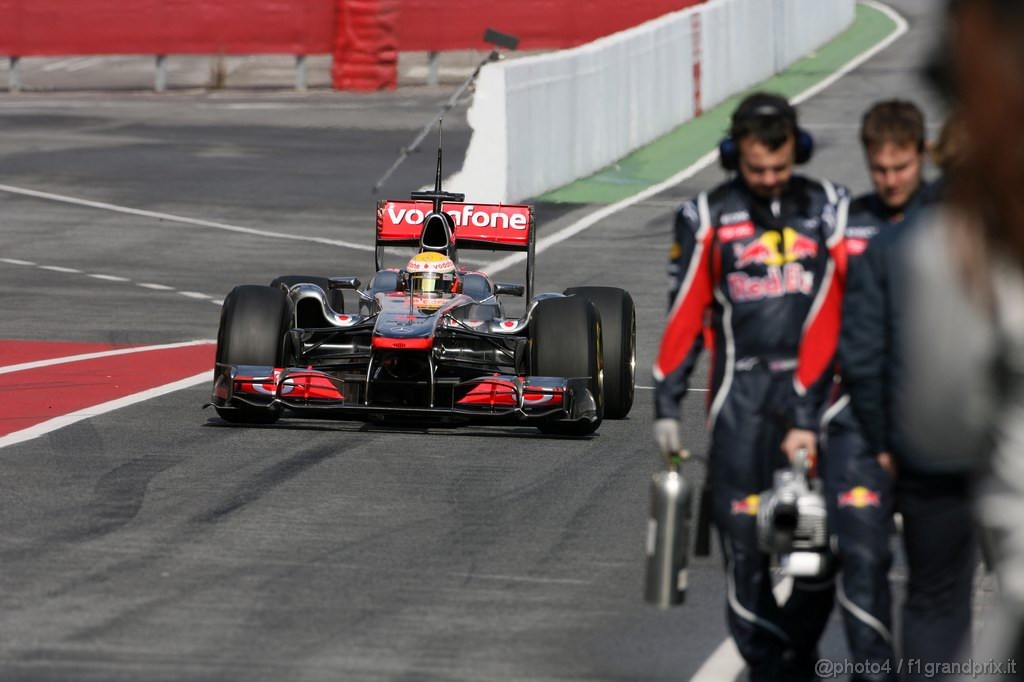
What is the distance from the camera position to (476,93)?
25516 mm

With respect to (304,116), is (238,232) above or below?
below

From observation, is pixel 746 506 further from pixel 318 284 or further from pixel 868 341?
pixel 318 284

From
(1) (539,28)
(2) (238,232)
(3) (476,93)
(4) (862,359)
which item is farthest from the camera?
(1) (539,28)

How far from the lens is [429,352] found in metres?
12.5

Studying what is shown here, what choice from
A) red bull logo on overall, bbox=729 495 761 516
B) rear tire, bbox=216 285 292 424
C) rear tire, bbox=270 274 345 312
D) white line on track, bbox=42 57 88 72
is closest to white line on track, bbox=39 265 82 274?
rear tire, bbox=270 274 345 312

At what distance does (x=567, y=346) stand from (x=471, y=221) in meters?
1.99

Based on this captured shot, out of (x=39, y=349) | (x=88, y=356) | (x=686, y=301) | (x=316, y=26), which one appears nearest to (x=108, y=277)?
(x=39, y=349)

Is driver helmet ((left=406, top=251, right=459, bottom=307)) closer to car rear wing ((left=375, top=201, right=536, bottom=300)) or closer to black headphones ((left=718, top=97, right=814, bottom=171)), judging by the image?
car rear wing ((left=375, top=201, right=536, bottom=300))

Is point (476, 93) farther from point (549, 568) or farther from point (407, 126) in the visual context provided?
point (549, 568)

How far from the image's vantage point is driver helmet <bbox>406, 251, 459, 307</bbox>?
13.6 m

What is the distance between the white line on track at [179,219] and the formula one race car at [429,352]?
29.4 ft

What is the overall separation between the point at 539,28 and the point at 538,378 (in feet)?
90.3

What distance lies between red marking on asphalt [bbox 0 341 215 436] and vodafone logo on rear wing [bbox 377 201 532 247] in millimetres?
1656

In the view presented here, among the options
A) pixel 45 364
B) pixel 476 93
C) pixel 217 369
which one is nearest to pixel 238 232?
pixel 476 93
